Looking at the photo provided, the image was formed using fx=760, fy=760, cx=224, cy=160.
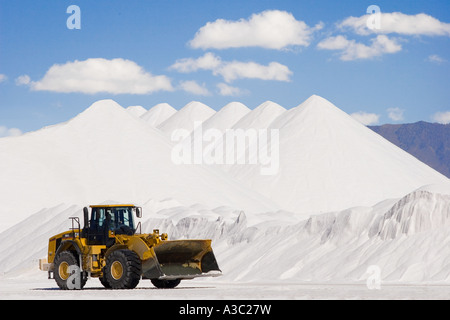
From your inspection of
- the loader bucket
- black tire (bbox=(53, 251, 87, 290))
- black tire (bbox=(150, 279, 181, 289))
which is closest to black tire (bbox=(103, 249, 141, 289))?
the loader bucket

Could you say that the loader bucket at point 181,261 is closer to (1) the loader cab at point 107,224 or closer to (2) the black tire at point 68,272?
(1) the loader cab at point 107,224

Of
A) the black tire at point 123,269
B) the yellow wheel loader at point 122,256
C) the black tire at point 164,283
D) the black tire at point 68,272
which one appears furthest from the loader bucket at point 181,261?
the black tire at point 68,272

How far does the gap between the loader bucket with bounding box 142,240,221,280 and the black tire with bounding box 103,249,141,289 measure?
1.06 feet

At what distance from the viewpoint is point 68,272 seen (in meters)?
21.6

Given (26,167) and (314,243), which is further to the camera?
(26,167)

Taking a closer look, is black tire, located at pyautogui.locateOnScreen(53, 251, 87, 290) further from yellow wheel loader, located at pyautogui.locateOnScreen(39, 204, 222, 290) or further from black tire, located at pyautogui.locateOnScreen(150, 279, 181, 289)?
black tire, located at pyautogui.locateOnScreen(150, 279, 181, 289)

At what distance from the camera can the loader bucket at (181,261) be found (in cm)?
2025

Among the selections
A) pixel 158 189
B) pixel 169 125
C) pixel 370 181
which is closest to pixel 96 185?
pixel 158 189

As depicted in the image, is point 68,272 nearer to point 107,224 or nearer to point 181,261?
point 107,224

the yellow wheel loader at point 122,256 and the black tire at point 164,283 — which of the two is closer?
the yellow wheel loader at point 122,256

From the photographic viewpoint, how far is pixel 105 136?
254 feet

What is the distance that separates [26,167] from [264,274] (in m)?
45.1

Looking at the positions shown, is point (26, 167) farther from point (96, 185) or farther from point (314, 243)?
point (314, 243)
